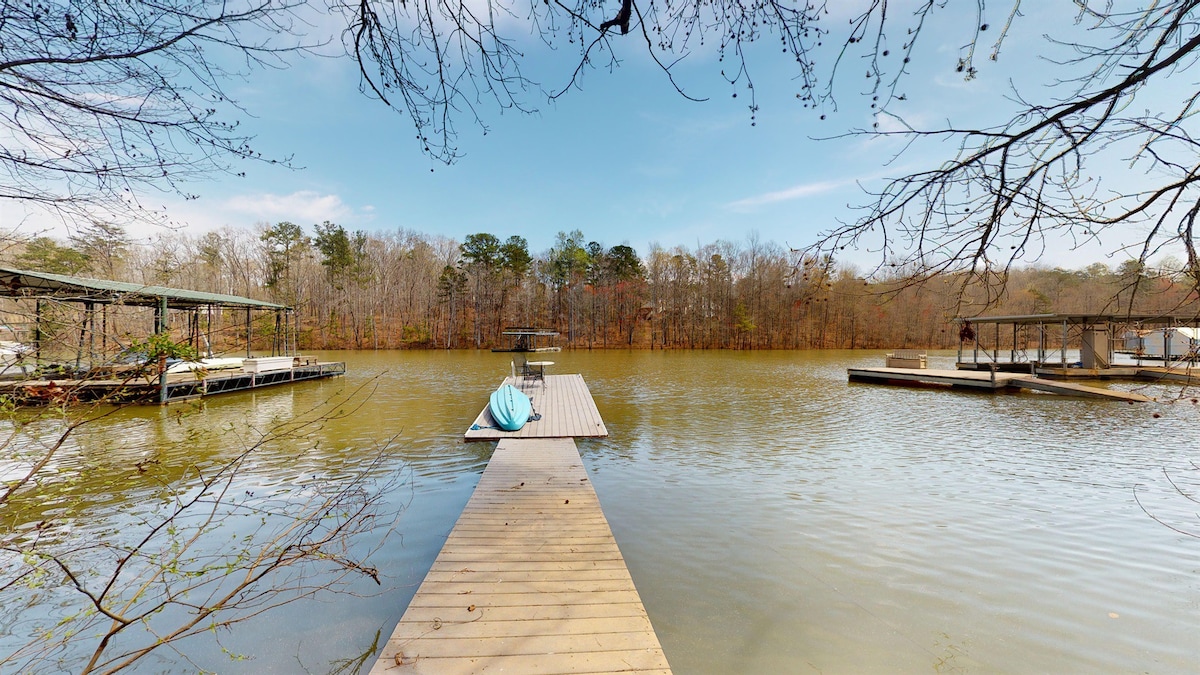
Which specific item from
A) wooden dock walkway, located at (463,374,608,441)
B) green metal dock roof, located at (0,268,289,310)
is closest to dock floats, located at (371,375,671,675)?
green metal dock roof, located at (0,268,289,310)

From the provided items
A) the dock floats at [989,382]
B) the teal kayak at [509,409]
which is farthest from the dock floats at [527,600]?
the dock floats at [989,382]

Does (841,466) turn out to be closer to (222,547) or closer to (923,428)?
(923,428)

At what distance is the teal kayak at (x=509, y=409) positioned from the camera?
28.8ft

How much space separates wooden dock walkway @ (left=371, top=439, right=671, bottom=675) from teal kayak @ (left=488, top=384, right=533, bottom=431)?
3.68 meters

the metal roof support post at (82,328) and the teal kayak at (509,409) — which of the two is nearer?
the metal roof support post at (82,328)

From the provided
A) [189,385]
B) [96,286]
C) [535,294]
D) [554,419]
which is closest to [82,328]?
[96,286]

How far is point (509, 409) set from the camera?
9211 mm

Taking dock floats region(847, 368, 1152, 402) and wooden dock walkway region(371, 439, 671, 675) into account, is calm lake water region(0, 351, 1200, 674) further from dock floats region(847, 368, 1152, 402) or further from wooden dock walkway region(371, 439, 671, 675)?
dock floats region(847, 368, 1152, 402)

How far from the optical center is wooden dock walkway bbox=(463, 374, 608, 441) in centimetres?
849

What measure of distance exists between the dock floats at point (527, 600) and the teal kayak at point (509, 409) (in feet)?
10.3

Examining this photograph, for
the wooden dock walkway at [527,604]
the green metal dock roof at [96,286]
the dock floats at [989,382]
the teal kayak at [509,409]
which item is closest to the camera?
the wooden dock walkway at [527,604]

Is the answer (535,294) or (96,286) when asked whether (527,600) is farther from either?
(535,294)

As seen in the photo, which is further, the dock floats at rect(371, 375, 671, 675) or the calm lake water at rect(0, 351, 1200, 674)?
the calm lake water at rect(0, 351, 1200, 674)

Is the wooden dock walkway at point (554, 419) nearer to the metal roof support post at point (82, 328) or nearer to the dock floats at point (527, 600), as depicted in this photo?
the dock floats at point (527, 600)
